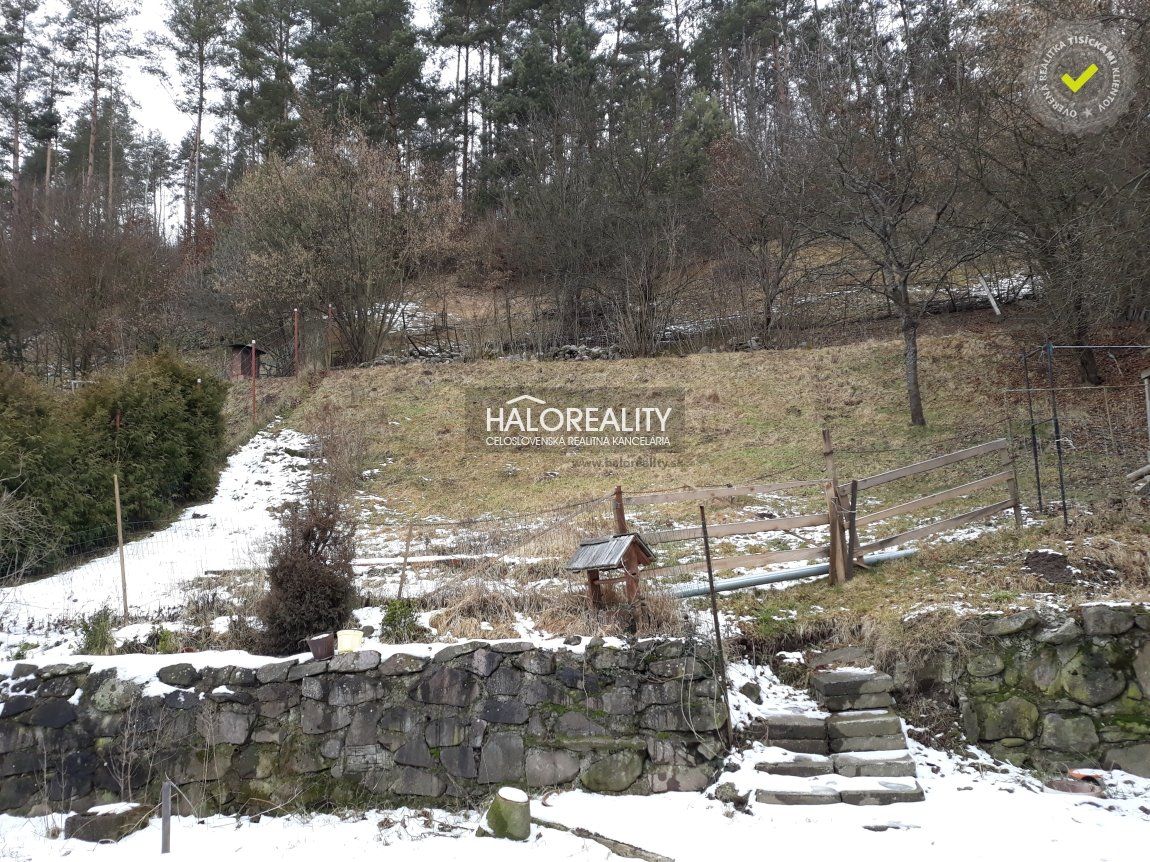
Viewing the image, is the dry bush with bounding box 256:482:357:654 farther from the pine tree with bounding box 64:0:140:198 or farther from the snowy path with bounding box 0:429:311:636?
the pine tree with bounding box 64:0:140:198

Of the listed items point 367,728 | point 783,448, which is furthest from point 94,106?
point 367,728

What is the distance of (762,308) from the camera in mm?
19812

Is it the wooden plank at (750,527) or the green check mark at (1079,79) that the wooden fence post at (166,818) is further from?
the green check mark at (1079,79)

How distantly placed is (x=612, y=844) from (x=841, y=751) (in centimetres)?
178

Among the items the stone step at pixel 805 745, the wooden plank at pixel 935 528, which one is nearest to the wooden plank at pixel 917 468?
the wooden plank at pixel 935 528

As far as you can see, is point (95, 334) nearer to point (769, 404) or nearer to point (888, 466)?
point (769, 404)

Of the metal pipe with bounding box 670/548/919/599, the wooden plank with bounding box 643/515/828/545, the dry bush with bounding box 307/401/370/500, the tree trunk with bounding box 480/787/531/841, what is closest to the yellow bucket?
the tree trunk with bounding box 480/787/531/841

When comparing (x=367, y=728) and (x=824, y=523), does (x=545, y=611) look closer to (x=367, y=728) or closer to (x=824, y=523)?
(x=367, y=728)

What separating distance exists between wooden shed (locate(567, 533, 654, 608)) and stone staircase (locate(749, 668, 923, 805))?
1.49 metres

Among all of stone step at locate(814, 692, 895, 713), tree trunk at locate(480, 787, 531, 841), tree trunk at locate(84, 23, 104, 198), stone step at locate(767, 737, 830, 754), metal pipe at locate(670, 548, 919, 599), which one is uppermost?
tree trunk at locate(84, 23, 104, 198)

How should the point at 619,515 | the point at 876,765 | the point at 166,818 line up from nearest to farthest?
1. the point at 166,818
2. the point at 876,765
3. the point at 619,515

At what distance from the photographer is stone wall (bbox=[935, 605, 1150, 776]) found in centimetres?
535

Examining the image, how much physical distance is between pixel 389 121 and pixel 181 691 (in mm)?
25204

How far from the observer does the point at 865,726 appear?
5.50 m
